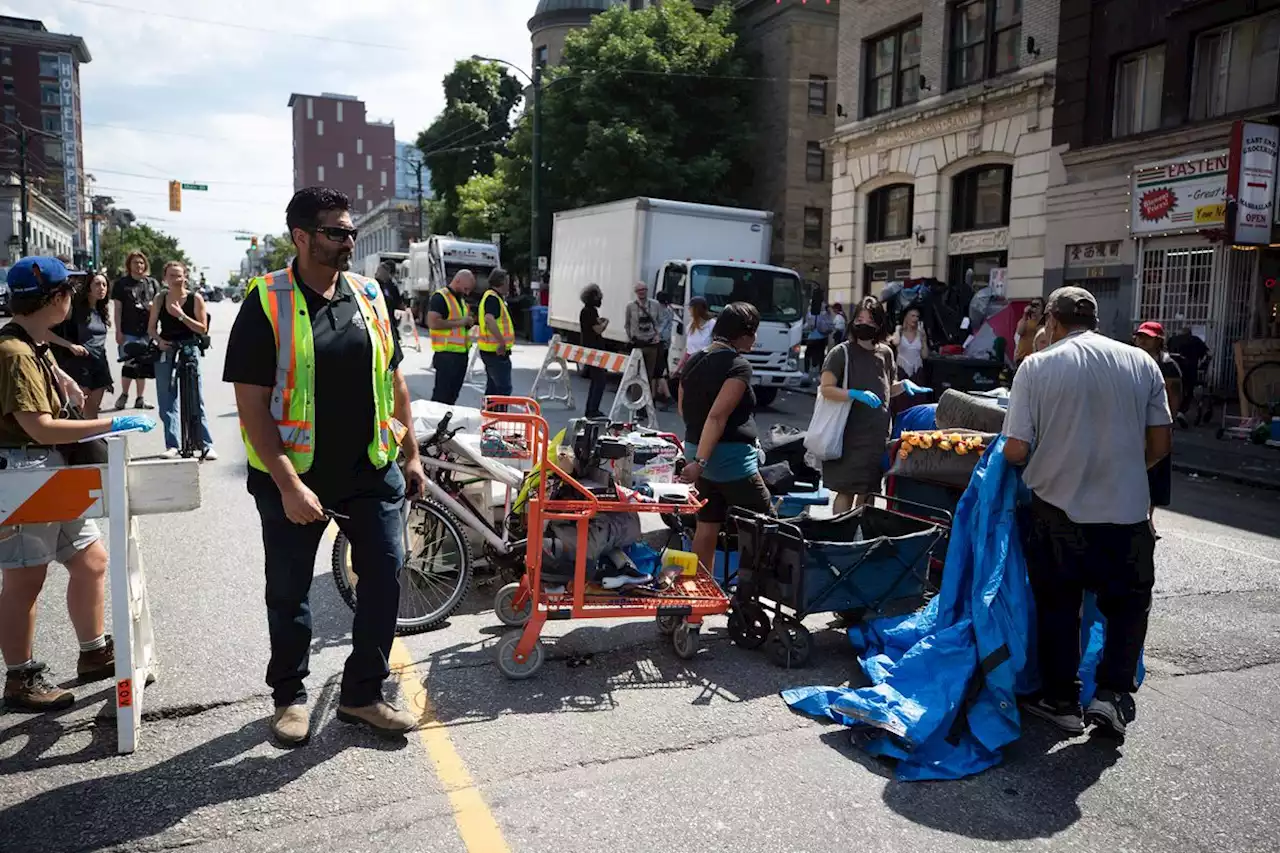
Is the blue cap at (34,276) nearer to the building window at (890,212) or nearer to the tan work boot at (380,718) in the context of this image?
the tan work boot at (380,718)

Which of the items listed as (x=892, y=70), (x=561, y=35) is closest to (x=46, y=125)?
(x=561, y=35)

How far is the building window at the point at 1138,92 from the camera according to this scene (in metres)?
17.4

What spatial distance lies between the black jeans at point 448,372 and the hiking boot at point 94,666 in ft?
19.5

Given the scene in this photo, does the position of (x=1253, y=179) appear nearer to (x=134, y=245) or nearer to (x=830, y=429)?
(x=830, y=429)

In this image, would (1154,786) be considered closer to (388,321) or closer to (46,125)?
(388,321)

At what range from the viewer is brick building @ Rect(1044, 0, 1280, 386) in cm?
1585

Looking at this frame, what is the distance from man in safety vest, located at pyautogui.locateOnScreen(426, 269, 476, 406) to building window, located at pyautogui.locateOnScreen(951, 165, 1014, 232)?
48.0ft

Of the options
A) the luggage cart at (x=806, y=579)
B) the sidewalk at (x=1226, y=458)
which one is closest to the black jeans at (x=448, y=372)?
the luggage cart at (x=806, y=579)

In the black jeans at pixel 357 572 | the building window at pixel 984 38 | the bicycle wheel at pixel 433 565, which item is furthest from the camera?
the building window at pixel 984 38

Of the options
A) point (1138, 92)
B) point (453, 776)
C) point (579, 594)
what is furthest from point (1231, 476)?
point (453, 776)

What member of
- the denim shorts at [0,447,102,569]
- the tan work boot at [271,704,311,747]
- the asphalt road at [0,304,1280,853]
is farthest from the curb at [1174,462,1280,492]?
the denim shorts at [0,447,102,569]

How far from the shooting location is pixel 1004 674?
4012 mm

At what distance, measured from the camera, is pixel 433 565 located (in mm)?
5371

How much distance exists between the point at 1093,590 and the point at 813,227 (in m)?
32.5
